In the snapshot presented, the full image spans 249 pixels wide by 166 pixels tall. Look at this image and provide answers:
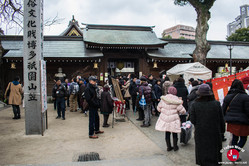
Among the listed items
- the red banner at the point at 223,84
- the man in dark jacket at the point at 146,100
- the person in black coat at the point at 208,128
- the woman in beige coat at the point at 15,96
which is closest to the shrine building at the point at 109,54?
the woman in beige coat at the point at 15,96

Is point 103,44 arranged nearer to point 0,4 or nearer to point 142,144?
point 0,4

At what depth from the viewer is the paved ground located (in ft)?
13.4

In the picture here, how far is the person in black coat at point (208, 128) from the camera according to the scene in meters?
3.25

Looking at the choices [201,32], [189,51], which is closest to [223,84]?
[201,32]

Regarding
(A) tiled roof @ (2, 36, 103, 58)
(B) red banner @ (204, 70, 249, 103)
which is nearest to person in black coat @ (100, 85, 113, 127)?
(B) red banner @ (204, 70, 249, 103)

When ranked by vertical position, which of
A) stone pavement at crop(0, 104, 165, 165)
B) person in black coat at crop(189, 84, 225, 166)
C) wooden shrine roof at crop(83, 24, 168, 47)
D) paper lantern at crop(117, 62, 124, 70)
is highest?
wooden shrine roof at crop(83, 24, 168, 47)

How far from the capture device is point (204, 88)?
330 cm

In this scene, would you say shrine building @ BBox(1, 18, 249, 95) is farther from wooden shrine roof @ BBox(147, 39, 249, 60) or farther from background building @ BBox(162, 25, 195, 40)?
Result: background building @ BBox(162, 25, 195, 40)

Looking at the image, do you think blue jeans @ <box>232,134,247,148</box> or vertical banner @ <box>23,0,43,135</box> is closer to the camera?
blue jeans @ <box>232,134,247,148</box>

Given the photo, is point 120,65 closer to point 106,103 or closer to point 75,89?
point 75,89

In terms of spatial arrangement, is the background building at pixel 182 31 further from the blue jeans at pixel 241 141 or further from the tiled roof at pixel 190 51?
the blue jeans at pixel 241 141

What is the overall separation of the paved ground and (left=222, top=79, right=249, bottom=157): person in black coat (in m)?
0.75

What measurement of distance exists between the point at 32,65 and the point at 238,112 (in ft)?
19.3

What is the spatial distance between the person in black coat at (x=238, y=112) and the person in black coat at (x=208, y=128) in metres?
0.67
